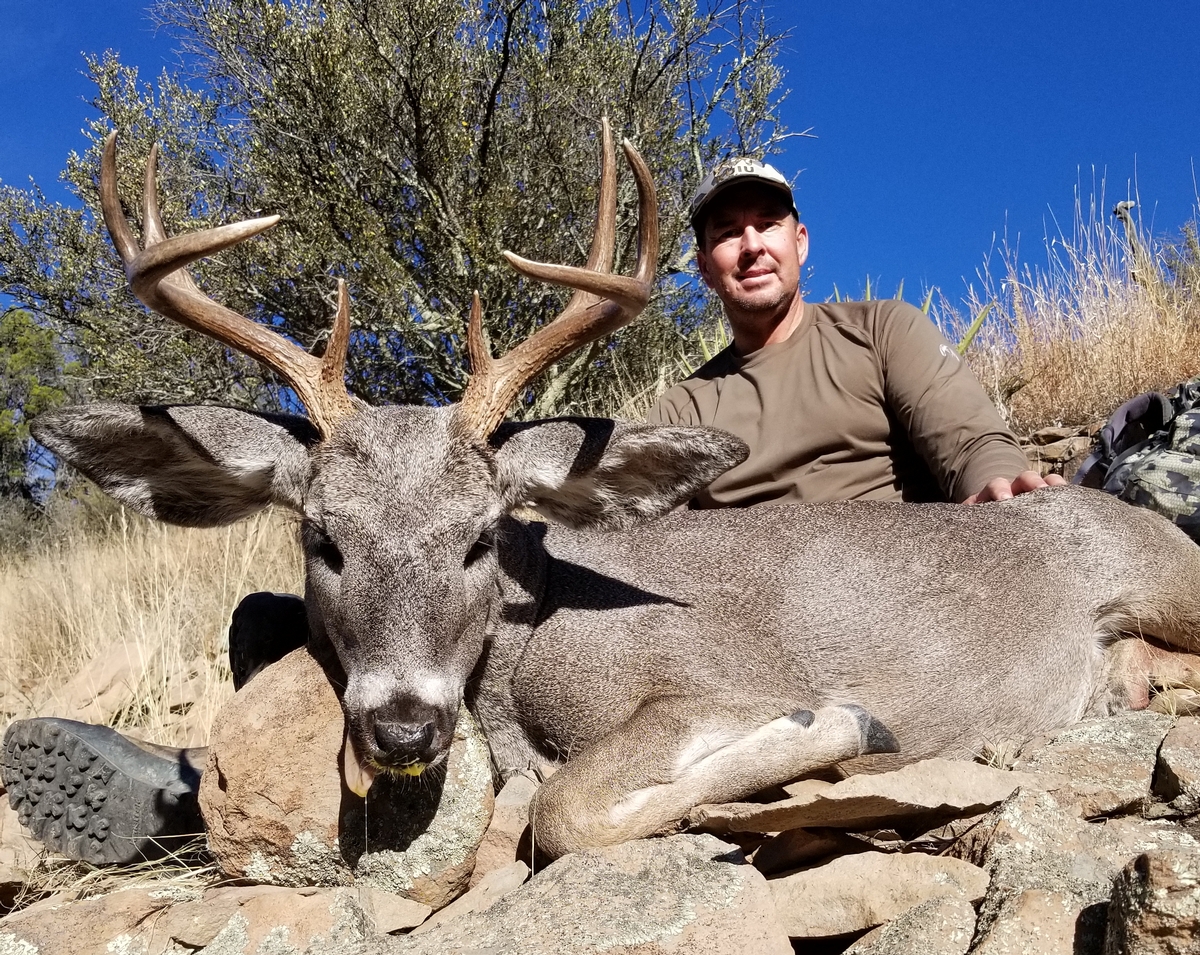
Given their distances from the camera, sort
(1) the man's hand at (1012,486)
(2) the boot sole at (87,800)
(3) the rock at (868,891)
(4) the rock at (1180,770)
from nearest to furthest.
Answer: (3) the rock at (868,891) → (4) the rock at (1180,770) → (2) the boot sole at (87,800) → (1) the man's hand at (1012,486)

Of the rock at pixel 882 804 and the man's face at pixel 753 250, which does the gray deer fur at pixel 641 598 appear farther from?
the man's face at pixel 753 250

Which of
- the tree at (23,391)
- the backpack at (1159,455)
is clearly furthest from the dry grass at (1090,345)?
the tree at (23,391)

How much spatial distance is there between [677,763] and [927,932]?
1140mm

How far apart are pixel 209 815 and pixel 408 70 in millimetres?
9805

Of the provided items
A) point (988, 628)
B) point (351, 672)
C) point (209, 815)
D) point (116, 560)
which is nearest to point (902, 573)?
point (988, 628)

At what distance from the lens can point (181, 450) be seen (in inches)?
150

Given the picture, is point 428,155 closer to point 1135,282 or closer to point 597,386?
point 597,386

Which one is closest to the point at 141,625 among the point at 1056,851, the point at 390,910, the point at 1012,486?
the point at 390,910

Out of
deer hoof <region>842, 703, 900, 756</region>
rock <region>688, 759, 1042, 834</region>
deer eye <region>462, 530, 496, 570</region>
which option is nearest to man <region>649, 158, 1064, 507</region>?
deer hoof <region>842, 703, 900, 756</region>

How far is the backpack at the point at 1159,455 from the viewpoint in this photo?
5.38 meters

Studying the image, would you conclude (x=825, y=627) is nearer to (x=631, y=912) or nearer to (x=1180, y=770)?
(x=1180, y=770)

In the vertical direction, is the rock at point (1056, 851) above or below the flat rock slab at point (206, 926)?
above

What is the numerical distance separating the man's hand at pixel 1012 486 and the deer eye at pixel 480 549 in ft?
8.82

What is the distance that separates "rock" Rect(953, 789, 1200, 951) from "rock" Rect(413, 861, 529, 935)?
4.49 feet
